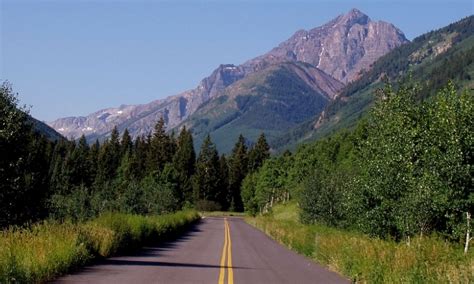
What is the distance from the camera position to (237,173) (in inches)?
6220

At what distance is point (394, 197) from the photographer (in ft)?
84.4

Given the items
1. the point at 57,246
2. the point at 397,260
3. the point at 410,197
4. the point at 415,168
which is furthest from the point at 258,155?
the point at 397,260

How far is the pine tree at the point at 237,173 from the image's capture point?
156125mm

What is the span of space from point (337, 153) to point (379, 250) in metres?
60.3

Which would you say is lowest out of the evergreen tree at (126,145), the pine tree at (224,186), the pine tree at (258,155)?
the pine tree at (224,186)

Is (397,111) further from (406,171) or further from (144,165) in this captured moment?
(144,165)

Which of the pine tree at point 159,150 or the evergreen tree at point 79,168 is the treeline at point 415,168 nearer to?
the evergreen tree at point 79,168

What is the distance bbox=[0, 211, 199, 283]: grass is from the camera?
14.2 meters

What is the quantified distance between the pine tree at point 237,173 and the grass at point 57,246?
12689 cm

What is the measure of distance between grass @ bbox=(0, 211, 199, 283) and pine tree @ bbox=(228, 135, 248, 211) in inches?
4996

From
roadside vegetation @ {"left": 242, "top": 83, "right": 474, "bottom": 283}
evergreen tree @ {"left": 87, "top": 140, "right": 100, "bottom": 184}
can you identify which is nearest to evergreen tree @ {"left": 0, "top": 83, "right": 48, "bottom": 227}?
roadside vegetation @ {"left": 242, "top": 83, "right": 474, "bottom": 283}

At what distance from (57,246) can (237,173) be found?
461 feet

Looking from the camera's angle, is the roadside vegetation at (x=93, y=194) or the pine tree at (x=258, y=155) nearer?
the roadside vegetation at (x=93, y=194)

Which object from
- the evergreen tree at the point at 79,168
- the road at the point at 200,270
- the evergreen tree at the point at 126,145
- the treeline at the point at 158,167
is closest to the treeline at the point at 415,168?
the road at the point at 200,270
